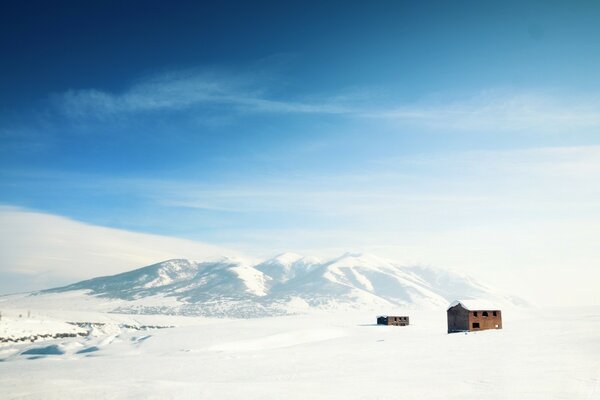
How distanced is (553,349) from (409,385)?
60.9 feet

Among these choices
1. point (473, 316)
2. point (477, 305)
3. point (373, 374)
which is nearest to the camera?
point (373, 374)

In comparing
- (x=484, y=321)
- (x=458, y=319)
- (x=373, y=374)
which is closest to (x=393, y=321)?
(x=458, y=319)

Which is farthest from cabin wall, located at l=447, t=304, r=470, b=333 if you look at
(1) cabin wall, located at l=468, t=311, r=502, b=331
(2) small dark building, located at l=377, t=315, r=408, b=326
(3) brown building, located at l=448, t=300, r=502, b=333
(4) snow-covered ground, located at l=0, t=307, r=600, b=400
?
(2) small dark building, located at l=377, t=315, r=408, b=326

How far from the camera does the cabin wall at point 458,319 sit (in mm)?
67250

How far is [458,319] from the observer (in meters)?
68.6

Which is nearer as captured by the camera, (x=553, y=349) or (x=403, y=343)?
(x=553, y=349)

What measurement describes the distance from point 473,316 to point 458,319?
2.37 m

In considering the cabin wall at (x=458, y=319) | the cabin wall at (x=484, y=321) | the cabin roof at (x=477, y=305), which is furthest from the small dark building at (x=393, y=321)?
the cabin wall at (x=484, y=321)

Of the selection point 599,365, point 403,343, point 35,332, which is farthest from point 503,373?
point 35,332

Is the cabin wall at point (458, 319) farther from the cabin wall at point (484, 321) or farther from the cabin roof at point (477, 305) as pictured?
the cabin wall at point (484, 321)

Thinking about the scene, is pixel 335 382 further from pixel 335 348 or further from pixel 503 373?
pixel 335 348

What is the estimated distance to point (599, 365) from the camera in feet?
93.7

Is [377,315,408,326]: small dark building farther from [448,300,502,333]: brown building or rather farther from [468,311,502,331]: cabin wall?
[468,311,502,331]: cabin wall

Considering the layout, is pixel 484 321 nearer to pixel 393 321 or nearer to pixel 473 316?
pixel 473 316
